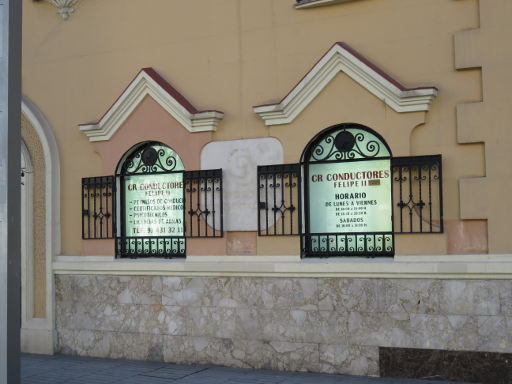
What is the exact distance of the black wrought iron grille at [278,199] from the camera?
9406 millimetres

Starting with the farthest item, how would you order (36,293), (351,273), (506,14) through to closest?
1. (36,293)
2. (351,273)
3. (506,14)

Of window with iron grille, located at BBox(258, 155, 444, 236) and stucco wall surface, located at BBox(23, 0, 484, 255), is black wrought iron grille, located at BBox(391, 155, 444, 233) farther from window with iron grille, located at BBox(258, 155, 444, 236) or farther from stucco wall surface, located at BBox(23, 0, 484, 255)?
stucco wall surface, located at BBox(23, 0, 484, 255)

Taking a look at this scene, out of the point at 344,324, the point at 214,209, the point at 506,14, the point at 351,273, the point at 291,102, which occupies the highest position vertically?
the point at 506,14

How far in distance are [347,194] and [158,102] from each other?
3.05 meters

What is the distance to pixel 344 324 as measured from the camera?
8984mm

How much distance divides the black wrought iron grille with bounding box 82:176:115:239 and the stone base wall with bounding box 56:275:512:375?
0.67 metres

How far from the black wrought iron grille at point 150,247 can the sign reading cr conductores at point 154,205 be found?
0.07 m

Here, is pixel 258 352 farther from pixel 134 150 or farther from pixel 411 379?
pixel 134 150

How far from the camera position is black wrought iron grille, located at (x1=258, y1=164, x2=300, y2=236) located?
30.9 ft

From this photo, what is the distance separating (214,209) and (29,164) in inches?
138

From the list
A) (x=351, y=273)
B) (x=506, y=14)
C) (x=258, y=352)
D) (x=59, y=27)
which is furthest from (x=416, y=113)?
(x=59, y=27)

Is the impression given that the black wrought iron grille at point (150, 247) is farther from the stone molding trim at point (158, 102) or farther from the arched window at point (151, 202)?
the stone molding trim at point (158, 102)

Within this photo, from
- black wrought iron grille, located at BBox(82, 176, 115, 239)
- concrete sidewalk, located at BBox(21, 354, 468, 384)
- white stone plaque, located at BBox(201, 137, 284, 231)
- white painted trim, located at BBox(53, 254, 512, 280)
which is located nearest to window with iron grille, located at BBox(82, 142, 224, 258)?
black wrought iron grille, located at BBox(82, 176, 115, 239)

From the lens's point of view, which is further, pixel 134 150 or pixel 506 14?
pixel 134 150
